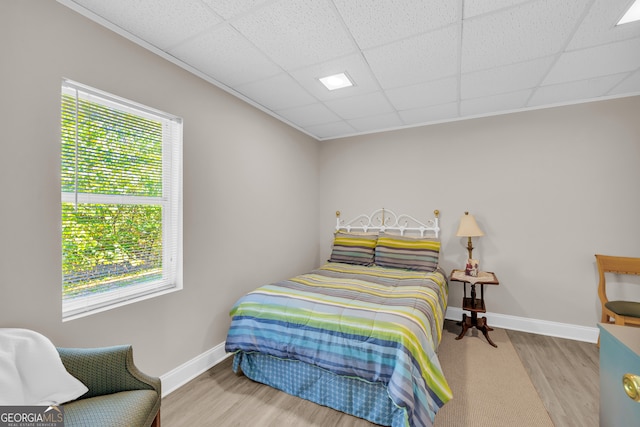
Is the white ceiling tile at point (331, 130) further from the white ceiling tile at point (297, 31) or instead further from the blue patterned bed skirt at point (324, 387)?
the blue patterned bed skirt at point (324, 387)

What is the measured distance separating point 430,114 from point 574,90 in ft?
4.43

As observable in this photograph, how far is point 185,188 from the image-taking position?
2367mm

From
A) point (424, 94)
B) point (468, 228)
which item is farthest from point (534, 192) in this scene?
point (424, 94)

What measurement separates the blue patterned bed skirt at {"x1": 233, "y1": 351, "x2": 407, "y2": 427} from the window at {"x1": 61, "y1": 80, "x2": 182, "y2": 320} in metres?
0.93

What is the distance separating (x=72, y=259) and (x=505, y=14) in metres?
3.03

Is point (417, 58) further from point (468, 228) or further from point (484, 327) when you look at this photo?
point (484, 327)

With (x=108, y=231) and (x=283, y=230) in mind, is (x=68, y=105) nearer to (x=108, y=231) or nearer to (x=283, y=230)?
(x=108, y=231)

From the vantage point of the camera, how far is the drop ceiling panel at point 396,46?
171cm

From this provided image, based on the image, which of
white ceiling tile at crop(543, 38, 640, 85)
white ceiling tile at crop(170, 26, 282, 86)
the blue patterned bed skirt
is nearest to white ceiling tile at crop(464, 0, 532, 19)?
white ceiling tile at crop(543, 38, 640, 85)

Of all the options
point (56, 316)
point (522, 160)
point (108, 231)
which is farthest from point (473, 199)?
point (56, 316)

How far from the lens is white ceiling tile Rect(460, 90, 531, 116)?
295 cm

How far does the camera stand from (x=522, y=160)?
334cm

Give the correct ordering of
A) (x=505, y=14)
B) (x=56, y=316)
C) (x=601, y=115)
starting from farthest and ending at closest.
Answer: (x=601, y=115) → (x=505, y=14) → (x=56, y=316)

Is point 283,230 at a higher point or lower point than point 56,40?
lower
